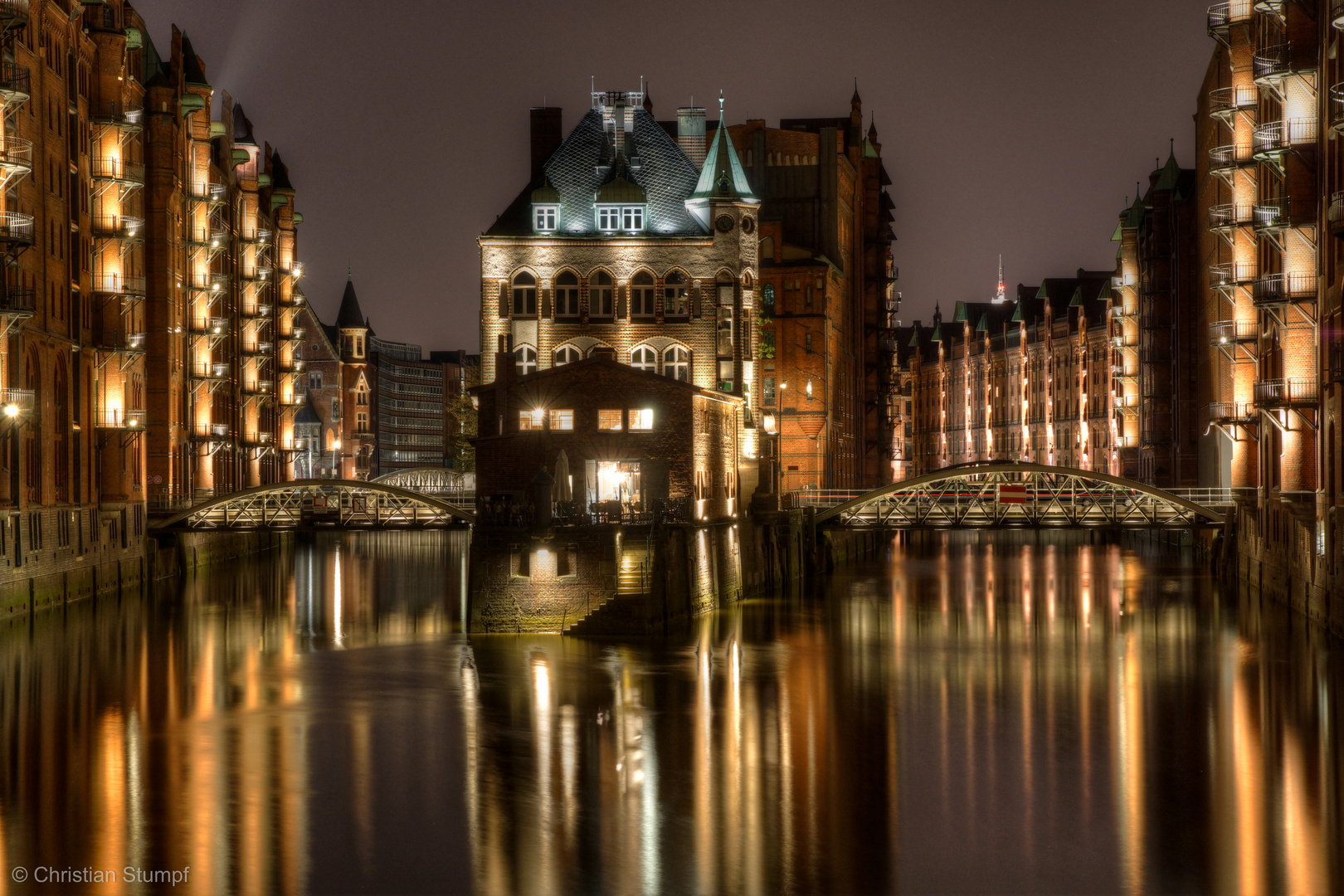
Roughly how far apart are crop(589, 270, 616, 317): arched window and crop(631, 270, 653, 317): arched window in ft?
2.74

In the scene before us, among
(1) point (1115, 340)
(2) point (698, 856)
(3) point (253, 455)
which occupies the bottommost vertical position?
(2) point (698, 856)

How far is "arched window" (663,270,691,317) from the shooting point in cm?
6762

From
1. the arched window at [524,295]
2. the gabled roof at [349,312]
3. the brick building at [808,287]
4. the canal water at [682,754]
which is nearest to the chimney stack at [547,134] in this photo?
the arched window at [524,295]

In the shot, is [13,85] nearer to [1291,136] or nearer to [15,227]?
[15,227]

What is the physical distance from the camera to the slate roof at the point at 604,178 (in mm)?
68188

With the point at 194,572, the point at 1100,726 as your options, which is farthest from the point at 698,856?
the point at 194,572

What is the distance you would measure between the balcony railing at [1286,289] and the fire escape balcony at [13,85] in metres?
39.0

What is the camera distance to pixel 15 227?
166 feet

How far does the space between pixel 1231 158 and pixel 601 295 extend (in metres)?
26.0

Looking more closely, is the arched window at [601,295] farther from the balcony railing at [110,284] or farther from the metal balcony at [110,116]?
the metal balcony at [110,116]

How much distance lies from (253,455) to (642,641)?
171 ft


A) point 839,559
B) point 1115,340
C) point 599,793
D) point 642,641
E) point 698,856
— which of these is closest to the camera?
point 698,856

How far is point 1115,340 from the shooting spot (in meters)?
99.8

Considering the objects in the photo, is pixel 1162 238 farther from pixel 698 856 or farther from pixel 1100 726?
pixel 698 856
